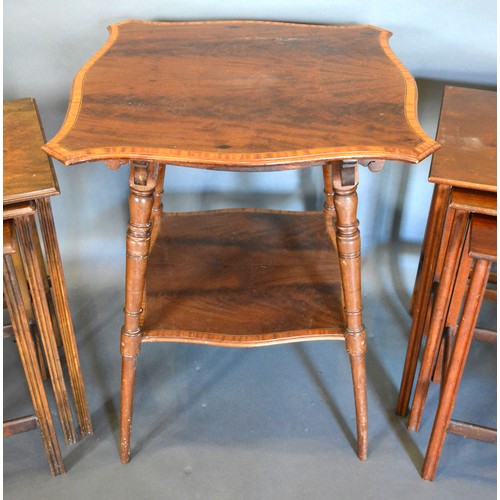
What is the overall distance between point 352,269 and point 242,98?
0.38 meters

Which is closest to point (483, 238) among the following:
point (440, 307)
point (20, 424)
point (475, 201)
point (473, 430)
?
point (475, 201)

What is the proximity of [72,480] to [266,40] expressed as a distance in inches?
41.3

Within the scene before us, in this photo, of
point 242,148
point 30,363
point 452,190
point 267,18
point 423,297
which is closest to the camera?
point 242,148

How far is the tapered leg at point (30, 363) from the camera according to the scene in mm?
1346

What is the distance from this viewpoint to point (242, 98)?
4.35ft

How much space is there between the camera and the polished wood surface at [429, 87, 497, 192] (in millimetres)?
1257

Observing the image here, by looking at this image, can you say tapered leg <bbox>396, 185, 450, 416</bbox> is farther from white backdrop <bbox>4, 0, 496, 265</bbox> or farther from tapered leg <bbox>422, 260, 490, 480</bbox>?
white backdrop <bbox>4, 0, 496, 265</bbox>

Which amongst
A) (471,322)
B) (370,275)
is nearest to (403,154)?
(471,322)

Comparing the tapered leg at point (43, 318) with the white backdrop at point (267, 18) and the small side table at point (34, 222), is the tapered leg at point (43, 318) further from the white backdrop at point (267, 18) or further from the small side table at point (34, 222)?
the white backdrop at point (267, 18)

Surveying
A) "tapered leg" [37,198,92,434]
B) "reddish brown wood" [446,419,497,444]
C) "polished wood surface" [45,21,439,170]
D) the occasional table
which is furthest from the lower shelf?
"polished wood surface" [45,21,439,170]

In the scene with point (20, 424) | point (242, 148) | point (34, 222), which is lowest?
point (20, 424)

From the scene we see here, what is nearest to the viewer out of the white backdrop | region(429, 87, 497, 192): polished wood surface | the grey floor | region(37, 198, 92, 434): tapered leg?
region(429, 87, 497, 192): polished wood surface

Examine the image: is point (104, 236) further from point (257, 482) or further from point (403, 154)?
point (403, 154)

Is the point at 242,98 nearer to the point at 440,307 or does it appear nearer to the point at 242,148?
the point at 242,148
